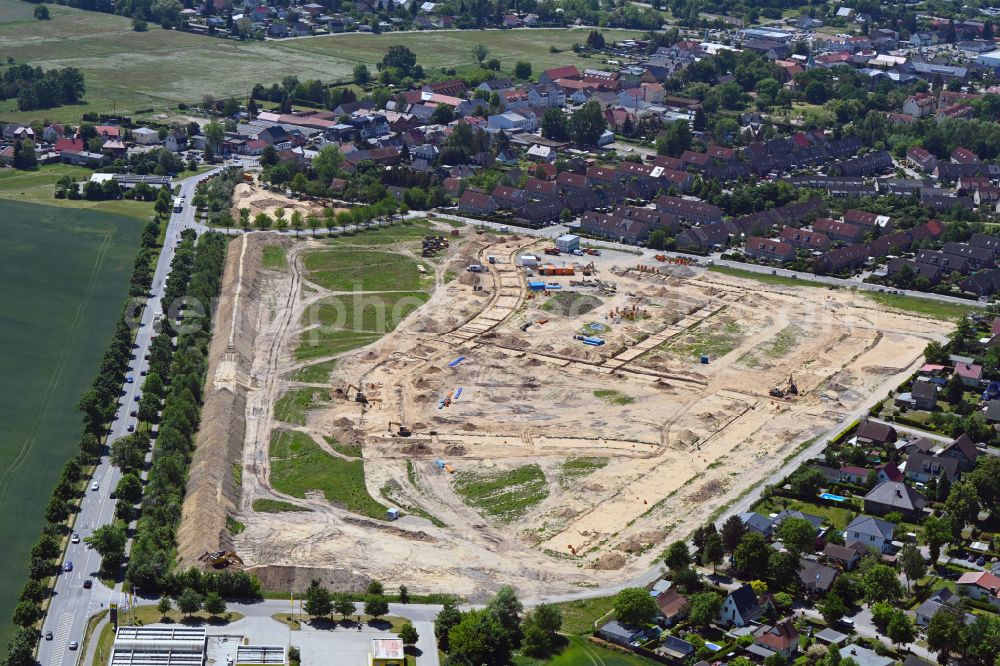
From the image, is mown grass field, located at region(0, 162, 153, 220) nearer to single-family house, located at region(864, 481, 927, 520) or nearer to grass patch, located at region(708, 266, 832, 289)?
grass patch, located at region(708, 266, 832, 289)

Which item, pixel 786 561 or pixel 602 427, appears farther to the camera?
pixel 602 427

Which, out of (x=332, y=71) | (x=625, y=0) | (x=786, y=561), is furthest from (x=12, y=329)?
(x=625, y=0)

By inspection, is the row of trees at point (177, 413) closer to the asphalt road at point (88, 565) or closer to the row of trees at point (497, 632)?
the asphalt road at point (88, 565)

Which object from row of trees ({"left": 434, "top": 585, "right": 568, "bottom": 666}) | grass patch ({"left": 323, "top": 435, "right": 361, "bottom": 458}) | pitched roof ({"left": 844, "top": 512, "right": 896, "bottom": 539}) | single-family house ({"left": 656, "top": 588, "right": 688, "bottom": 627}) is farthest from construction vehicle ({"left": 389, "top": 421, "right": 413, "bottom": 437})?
pitched roof ({"left": 844, "top": 512, "right": 896, "bottom": 539})

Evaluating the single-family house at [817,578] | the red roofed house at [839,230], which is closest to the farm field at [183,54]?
the red roofed house at [839,230]

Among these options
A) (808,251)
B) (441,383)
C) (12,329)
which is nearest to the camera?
(441,383)

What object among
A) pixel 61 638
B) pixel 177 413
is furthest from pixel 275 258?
pixel 61 638

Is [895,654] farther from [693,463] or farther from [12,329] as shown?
[12,329]
